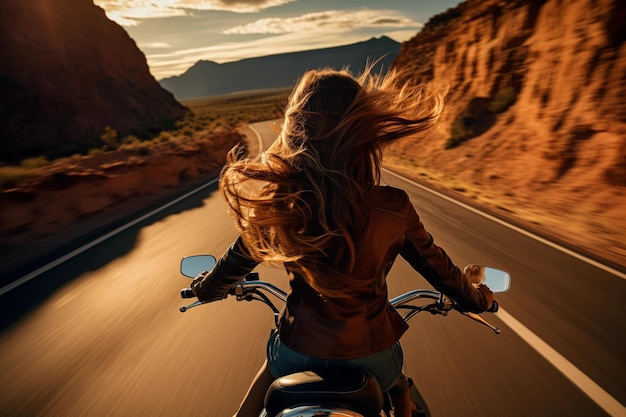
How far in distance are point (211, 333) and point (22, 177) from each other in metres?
7.70

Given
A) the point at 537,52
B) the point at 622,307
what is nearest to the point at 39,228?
the point at 622,307

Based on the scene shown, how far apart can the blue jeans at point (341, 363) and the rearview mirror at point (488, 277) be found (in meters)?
0.45

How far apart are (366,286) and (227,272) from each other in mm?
524

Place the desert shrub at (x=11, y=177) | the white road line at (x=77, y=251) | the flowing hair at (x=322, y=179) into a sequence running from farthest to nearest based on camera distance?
the desert shrub at (x=11, y=177) < the white road line at (x=77, y=251) < the flowing hair at (x=322, y=179)

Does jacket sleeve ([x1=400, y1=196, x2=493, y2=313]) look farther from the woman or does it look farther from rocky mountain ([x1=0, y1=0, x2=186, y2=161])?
rocky mountain ([x1=0, y1=0, x2=186, y2=161])

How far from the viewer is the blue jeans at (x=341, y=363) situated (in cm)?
144

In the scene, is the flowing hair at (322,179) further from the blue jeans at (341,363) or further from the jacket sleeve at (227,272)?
the blue jeans at (341,363)

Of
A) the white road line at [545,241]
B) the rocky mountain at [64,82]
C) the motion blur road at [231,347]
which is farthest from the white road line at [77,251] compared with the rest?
the rocky mountain at [64,82]

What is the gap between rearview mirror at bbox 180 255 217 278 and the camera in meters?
1.95

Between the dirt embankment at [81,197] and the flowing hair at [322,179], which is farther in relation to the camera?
the dirt embankment at [81,197]

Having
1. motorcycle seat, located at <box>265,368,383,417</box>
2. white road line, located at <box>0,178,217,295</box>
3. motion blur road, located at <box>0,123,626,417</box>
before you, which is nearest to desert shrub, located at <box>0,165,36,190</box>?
white road line, located at <box>0,178,217,295</box>

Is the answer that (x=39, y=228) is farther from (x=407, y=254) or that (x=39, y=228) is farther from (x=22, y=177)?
(x=407, y=254)

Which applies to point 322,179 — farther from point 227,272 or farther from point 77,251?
point 77,251

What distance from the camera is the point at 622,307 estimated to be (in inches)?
157
